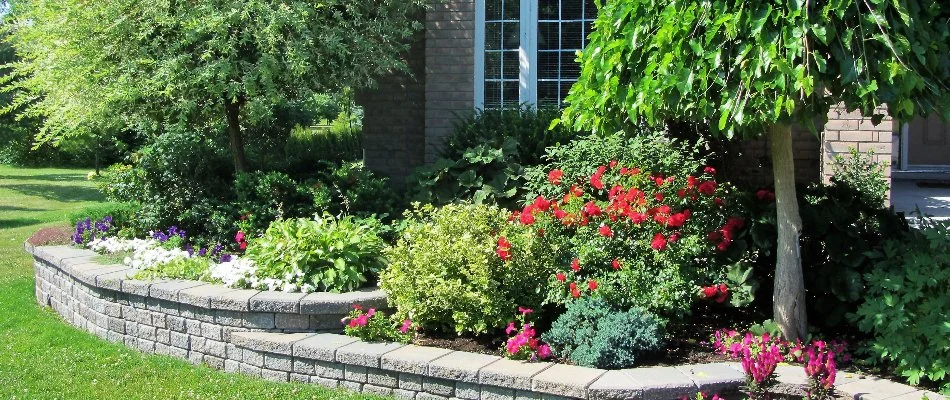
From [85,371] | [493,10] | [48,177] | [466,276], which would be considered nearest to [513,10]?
[493,10]

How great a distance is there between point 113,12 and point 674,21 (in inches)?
183

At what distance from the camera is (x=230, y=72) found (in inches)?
262

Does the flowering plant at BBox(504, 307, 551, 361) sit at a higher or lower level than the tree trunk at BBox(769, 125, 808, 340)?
→ lower

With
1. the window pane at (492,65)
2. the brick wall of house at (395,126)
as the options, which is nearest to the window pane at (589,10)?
the window pane at (492,65)

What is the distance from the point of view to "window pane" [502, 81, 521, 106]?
841 centimetres

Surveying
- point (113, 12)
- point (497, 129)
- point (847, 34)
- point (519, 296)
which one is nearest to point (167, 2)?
point (113, 12)

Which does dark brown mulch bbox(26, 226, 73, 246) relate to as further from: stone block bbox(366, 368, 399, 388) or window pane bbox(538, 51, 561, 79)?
window pane bbox(538, 51, 561, 79)

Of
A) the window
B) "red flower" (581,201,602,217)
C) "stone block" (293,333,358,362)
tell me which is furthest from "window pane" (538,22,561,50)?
"stone block" (293,333,358,362)

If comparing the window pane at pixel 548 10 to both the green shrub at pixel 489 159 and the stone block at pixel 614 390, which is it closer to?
the green shrub at pixel 489 159

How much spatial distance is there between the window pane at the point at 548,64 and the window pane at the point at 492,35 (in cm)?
43

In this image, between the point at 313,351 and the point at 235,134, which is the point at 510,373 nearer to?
the point at 313,351

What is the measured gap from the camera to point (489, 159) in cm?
693

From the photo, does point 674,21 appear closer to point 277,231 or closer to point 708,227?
point 708,227

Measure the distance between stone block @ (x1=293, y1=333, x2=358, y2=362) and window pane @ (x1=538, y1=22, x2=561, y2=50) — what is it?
4147 mm
